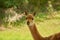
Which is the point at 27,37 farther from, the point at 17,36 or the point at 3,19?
the point at 3,19

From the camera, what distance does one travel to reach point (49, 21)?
623 inches

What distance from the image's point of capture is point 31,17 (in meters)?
8.09

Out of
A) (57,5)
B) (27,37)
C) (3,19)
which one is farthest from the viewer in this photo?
(57,5)

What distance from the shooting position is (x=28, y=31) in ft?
43.6

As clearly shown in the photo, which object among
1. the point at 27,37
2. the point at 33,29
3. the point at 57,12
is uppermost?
the point at 33,29

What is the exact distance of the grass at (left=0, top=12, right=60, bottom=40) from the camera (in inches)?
479

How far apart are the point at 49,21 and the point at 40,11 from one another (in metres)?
2.37

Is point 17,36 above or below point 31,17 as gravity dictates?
below

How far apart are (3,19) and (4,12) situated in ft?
1.62

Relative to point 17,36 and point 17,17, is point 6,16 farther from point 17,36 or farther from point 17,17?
point 17,36

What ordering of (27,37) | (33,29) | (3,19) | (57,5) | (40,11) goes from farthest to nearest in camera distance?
(57,5)
(40,11)
(3,19)
(27,37)
(33,29)

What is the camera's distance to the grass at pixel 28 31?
1217 centimetres

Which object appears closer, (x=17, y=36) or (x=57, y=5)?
(x=17, y=36)

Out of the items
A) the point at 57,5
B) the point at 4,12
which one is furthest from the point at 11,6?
the point at 57,5
